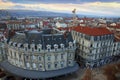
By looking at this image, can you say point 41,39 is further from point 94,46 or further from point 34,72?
point 94,46

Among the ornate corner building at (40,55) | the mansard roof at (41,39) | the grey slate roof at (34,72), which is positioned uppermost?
the mansard roof at (41,39)

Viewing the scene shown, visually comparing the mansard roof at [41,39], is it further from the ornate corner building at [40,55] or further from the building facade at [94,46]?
the building facade at [94,46]

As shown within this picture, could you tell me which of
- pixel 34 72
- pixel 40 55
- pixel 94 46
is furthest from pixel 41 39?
pixel 94 46

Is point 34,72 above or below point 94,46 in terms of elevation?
below

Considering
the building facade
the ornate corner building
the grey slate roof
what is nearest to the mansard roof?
the ornate corner building

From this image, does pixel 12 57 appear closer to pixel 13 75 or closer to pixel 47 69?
pixel 13 75

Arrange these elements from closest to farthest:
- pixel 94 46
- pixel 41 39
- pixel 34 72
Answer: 1. pixel 34 72
2. pixel 41 39
3. pixel 94 46

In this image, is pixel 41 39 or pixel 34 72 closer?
pixel 34 72

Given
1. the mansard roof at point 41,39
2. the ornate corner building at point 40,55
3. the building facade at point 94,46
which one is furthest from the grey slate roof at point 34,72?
the building facade at point 94,46

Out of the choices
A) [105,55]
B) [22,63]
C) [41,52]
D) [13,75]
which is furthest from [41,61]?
[105,55]
